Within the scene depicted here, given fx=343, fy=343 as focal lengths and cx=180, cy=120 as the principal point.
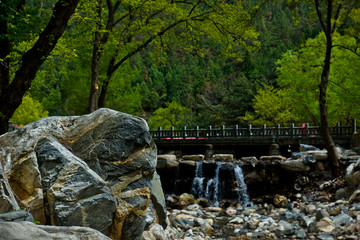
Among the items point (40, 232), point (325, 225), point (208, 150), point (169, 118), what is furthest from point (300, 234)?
point (169, 118)

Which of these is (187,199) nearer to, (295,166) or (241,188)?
(241,188)

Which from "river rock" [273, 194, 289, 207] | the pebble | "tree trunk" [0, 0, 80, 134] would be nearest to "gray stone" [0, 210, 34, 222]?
"tree trunk" [0, 0, 80, 134]

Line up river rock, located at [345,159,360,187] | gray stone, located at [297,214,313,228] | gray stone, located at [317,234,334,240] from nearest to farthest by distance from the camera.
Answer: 1. gray stone, located at [317,234,334,240]
2. gray stone, located at [297,214,313,228]
3. river rock, located at [345,159,360,187]

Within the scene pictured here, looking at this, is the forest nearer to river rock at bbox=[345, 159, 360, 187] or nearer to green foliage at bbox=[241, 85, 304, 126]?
green foliage at bbox=[241, 85, 304, 126]

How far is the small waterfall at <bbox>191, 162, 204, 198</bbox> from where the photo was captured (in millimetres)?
17359

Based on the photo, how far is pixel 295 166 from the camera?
52.4 feet

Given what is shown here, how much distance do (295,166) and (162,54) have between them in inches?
352

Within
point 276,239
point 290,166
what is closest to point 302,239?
point 276,239

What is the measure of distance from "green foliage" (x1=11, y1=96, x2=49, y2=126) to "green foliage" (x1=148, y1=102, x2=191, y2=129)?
1271 cm

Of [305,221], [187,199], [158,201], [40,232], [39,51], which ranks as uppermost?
[39,51]

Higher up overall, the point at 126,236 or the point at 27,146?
the point at 27,146

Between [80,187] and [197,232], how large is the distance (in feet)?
20.8

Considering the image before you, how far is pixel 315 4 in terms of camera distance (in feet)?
46.4

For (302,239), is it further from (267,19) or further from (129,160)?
(267,19)
